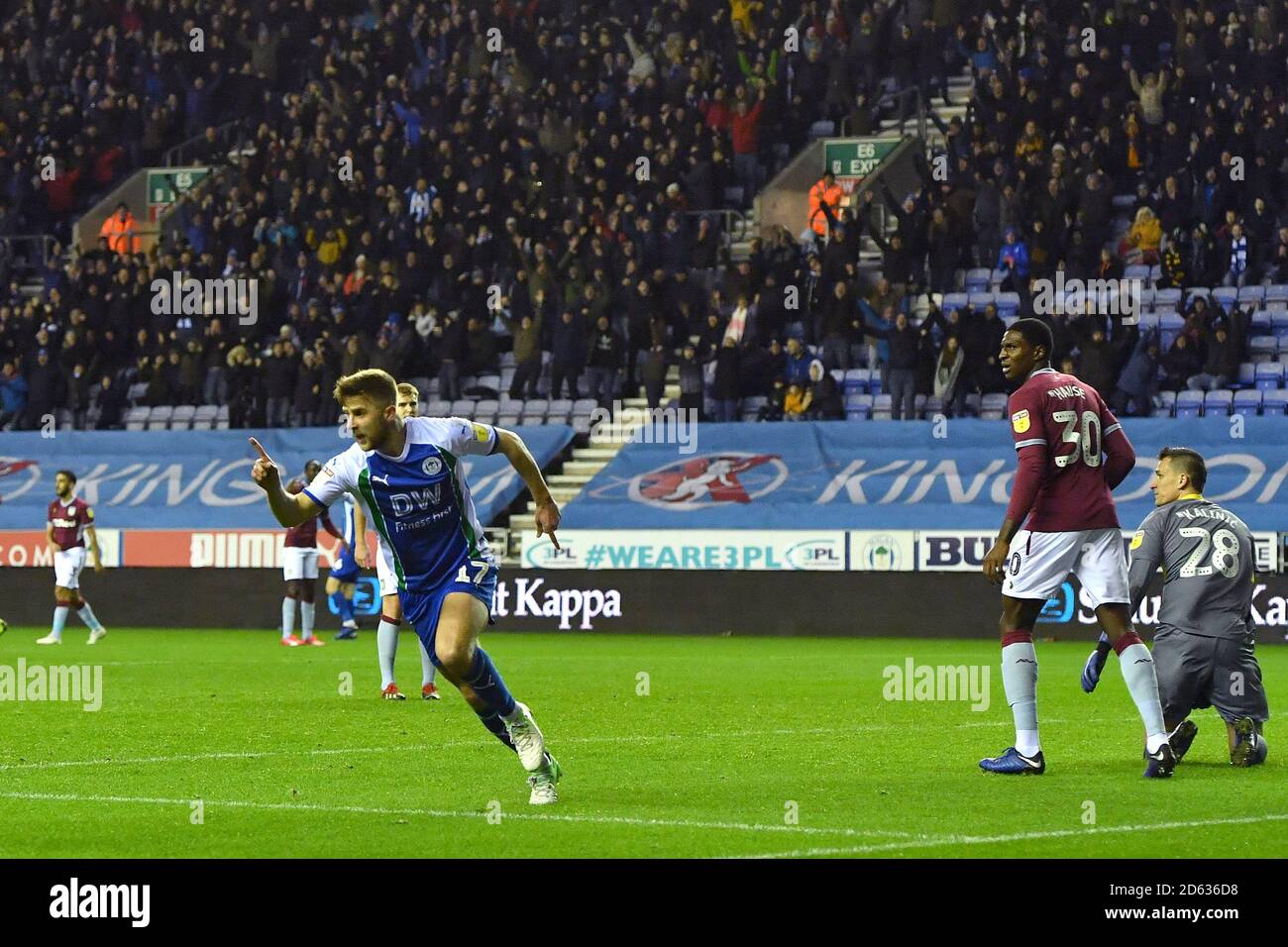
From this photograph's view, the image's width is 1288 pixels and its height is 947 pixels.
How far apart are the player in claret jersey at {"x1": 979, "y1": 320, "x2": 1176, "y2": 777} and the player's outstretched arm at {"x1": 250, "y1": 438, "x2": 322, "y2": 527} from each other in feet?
11.6

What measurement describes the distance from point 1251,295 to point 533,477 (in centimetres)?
2145

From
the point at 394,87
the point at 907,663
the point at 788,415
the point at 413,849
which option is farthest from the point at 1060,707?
the point at 394,87

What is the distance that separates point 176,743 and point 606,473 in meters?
17.7

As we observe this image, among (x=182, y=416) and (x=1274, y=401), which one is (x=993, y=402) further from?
(x=182, y=416)

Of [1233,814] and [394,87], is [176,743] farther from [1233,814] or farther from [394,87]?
[394,87]

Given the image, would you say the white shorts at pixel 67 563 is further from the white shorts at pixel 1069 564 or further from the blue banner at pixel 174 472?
the white shorts at pixel 1069 564

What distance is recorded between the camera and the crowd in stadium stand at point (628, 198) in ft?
96.9

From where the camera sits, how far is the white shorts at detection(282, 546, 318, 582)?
25.3m

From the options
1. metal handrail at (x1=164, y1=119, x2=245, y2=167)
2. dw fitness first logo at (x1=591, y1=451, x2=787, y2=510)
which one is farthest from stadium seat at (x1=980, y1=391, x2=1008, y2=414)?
metal handrail at (x1=164, y1=119, x2=245, y2=167)

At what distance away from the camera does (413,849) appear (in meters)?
8.05

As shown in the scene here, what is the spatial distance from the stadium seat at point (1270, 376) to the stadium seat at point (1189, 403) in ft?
2.78

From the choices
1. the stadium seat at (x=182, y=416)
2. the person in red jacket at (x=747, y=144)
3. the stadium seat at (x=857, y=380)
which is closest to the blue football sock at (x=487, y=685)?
the stadium seat at (x=857, y=380)

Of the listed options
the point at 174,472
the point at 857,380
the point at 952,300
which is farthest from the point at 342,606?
the point at 952,300

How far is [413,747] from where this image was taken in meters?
12.4
